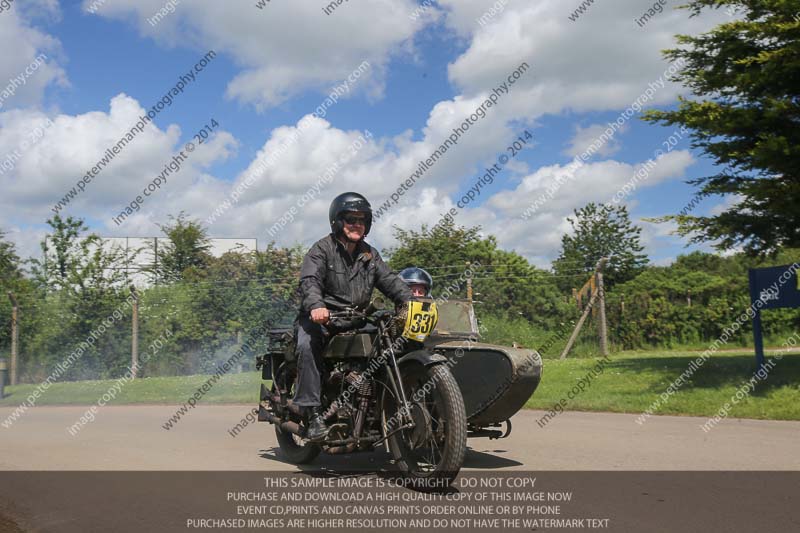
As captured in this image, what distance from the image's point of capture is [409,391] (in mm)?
5699

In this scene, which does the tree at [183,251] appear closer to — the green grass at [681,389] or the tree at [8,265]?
the tree at [8,265]

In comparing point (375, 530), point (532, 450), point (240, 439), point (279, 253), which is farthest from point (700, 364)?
point (279, 253)

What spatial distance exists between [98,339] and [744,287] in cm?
2122

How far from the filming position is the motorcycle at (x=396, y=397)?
5227 mm

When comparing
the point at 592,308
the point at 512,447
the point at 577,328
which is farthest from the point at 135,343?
the point at 512,447

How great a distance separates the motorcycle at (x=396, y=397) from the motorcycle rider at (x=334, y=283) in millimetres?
123

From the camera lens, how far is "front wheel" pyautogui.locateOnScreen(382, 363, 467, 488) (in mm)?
5117

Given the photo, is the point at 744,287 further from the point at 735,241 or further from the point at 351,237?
the point at 351,237

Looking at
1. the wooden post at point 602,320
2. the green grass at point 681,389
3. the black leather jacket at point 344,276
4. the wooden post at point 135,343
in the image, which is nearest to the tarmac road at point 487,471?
the green grass at point 681,389

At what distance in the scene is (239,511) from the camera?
16.1ft

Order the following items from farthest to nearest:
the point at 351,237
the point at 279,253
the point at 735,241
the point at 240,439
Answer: the point at 279,253
the point at 735,241
the point at 240,439
the point at 351,237

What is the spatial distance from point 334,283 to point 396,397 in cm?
126

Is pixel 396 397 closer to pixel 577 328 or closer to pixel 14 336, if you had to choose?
pixel 577 328

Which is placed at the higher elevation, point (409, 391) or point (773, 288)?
point (773, 288)
